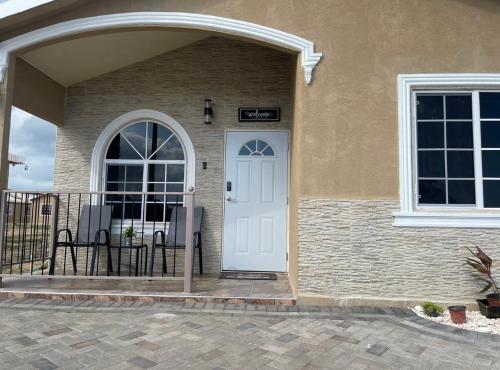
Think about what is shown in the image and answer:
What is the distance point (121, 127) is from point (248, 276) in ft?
10.3

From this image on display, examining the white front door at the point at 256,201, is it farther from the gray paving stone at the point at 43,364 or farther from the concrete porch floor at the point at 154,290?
the gray paving stone at the point at 43,364

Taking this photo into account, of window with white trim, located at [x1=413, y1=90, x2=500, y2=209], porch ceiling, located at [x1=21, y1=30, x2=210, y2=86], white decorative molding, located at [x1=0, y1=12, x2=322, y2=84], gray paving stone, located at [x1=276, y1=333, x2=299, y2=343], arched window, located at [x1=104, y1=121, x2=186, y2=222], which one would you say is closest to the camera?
gray paving stone, located at [x1=276, y1=333, x2=299, y2=343]

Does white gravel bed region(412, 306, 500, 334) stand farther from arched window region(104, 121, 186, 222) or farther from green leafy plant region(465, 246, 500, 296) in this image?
arched window region(104, 121, 186, 222)

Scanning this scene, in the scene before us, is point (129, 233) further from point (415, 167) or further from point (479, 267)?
point (479, 267)

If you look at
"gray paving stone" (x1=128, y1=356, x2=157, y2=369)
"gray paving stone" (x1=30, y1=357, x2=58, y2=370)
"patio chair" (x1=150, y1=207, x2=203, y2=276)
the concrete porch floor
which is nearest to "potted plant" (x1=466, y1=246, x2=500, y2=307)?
the concrete porch floor

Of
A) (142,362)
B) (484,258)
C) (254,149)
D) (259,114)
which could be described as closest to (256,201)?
(254,149)

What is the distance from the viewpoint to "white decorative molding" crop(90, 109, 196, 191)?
621 cm

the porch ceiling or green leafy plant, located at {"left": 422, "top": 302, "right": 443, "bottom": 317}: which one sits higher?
the porch ceiling

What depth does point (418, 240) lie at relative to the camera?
437 cm

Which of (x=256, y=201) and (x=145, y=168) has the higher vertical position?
(x=145, y=168)

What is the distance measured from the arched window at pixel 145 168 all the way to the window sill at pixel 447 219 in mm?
3364

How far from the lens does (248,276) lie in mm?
5684

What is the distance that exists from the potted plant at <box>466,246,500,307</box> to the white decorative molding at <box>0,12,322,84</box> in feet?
8.86

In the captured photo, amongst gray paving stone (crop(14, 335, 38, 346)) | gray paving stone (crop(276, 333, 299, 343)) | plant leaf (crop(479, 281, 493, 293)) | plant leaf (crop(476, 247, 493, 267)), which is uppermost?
plant leaf (crop(476, 247, 493, 267))
